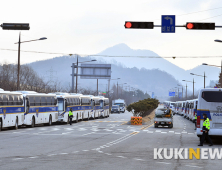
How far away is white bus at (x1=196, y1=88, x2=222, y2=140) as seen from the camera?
21344mm

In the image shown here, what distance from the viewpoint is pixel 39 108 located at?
126 ft

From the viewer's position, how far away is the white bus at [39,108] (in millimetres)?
35906

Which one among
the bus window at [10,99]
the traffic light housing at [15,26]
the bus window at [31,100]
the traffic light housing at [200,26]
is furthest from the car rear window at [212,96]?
the bus window at [31,100]

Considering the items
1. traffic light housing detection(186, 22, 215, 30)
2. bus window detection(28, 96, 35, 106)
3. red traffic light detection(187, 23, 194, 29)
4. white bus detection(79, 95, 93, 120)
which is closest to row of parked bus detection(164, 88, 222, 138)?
traffic light housing detection(186, 22, 215, 30)

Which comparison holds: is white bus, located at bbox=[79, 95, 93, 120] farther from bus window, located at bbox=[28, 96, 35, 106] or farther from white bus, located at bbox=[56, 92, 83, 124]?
bus window, located at bbox=[28, 96, 35, 106]

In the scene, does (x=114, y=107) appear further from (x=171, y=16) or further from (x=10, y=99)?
(x=171, y=16)

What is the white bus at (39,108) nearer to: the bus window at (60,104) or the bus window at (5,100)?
the bus window at (60,104)

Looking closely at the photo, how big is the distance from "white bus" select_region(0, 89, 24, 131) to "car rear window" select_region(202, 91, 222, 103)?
1581 cm

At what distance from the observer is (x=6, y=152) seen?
16406mm

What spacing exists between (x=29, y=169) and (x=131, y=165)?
10.3ft

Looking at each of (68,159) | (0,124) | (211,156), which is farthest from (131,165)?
(0,124)

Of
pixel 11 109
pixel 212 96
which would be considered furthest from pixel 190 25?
pixel 11 109

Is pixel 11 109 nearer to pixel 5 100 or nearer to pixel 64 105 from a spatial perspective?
pixel 5 100

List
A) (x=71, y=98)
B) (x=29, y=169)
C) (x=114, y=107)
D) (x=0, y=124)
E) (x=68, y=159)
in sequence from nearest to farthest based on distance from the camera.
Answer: (x=29, y=169) < (x=68, y=159) < (x=0, y=124) < (x=71, y=98) < (x=114, y=107)
